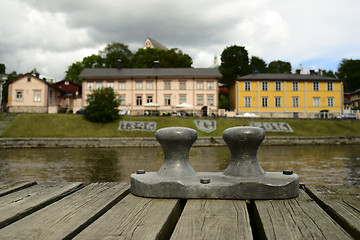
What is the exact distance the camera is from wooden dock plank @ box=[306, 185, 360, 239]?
203 centimetres

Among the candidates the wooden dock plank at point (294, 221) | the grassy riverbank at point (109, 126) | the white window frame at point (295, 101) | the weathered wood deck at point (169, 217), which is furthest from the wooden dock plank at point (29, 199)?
the white window frame at point (295, 101)

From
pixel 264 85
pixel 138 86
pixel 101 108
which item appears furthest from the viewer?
pixel 138 86

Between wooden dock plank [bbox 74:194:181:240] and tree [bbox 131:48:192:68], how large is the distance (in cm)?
7565

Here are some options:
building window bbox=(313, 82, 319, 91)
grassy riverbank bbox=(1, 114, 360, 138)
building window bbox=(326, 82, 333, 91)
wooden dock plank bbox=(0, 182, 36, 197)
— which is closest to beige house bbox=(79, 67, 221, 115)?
grassy riverbank bbox=(1, 114, 360, 138)

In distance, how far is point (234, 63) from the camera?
7925 centimetres

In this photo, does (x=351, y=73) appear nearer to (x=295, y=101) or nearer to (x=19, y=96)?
(x=295, y=101)

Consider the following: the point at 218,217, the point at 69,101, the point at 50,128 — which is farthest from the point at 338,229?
the point at 69,101

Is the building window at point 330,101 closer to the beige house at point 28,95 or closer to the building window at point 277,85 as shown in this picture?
the building window at point 277,85

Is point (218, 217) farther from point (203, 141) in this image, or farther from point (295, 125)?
point (295, 125)

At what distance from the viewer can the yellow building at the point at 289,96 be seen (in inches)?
2242

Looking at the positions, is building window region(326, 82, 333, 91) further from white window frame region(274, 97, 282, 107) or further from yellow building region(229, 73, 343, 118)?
white window frame region(274, 97, 282, 107)

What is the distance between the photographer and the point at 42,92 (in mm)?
55688

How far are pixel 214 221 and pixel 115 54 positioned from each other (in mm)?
86668

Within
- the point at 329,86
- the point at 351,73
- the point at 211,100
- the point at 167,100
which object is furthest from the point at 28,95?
the point at 351,73
